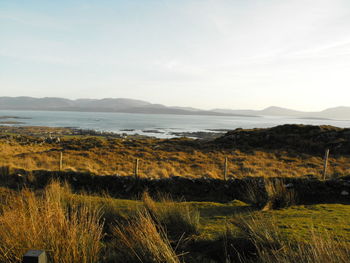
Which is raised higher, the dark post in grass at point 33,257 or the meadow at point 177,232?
the dark post in grass at point 33,257

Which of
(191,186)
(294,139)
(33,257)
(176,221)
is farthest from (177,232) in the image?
(294,139)

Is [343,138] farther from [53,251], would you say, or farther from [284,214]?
[53,251]

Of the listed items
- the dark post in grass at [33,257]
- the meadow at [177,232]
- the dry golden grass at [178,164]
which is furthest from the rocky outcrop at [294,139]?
the dark post in grass at [33,257]

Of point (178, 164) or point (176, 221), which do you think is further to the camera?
point (178, 164)

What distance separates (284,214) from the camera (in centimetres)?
611

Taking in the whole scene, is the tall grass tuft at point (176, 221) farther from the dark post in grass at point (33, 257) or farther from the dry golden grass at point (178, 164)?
the dry golden grass at point (178, 164)

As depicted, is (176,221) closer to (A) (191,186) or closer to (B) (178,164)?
(A) (191,186)

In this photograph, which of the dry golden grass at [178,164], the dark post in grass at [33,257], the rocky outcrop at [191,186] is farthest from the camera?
the dry golden grass at [178,164]

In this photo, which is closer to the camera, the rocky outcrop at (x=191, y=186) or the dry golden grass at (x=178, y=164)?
the rocky outcrop at (x=191, y=186)

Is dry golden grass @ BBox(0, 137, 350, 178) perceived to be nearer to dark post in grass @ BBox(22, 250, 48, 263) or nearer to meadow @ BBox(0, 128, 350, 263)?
meadow @ BBox(0, 128, 350, 263)

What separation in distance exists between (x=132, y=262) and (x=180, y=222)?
66.1 inches

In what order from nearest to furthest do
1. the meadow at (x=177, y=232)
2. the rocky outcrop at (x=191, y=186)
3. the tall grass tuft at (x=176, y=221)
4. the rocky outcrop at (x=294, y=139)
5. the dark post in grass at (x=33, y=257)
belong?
1. the dark post in grass at (x=33, y=257)
2. the meadow at (x=177, y=232)
3. the tall grass tuft at (x=176, y=221)
4. the rocky outcrop at (x=191, y=186)
5. the rocky outcrop at (x=294, y=139)

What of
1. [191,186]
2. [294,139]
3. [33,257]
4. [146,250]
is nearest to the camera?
[33,257]

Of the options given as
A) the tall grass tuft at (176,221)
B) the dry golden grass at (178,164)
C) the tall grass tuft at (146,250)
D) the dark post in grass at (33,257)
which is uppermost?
the dark post in grass at (33,257)
